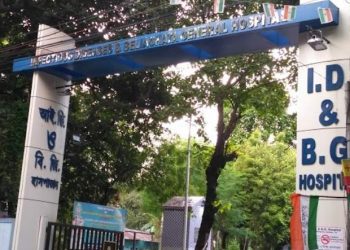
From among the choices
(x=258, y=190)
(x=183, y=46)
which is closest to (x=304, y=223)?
(x=183, y=46)

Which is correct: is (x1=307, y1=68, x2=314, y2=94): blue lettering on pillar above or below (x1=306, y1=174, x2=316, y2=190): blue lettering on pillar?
above

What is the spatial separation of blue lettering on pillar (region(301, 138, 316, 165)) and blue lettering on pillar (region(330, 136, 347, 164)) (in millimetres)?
341

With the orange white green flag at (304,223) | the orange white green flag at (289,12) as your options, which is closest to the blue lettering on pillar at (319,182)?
the orange white green flag at (304,223)

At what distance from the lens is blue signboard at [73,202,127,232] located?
496 inches

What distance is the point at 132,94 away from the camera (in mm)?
17703

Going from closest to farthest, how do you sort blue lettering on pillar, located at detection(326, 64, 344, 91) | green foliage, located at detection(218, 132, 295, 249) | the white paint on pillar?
blue lettering on pillar, located at detection(326, 64, 344, 91), the white paint on pillar, green foliage, located at detection(218, 132, 295, 249)

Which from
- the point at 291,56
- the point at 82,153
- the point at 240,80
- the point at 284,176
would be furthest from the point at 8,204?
the point at 284,176

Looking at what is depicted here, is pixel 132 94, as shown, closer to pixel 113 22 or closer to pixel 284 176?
pixel 113 22

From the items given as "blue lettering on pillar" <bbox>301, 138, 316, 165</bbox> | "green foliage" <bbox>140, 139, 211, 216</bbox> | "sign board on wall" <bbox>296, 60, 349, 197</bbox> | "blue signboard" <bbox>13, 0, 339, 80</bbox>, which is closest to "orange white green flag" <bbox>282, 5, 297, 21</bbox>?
"blue signboard" <bbox>13, 0, 339, 80</bbox>

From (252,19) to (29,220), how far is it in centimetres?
636

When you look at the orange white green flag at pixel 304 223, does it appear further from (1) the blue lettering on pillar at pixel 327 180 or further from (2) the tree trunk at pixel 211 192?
(2) the tree trunk at pixel 211 192

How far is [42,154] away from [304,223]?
6.28 metres

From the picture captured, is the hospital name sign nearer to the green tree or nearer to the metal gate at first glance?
the green tree

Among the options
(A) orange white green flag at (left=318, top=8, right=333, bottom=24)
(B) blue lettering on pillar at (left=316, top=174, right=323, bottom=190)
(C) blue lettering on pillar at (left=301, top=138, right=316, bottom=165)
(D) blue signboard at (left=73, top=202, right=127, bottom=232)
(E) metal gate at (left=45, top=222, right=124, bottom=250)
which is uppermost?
(A) orange white green flag at (left=318, top=8, right=333, bottom=24)
